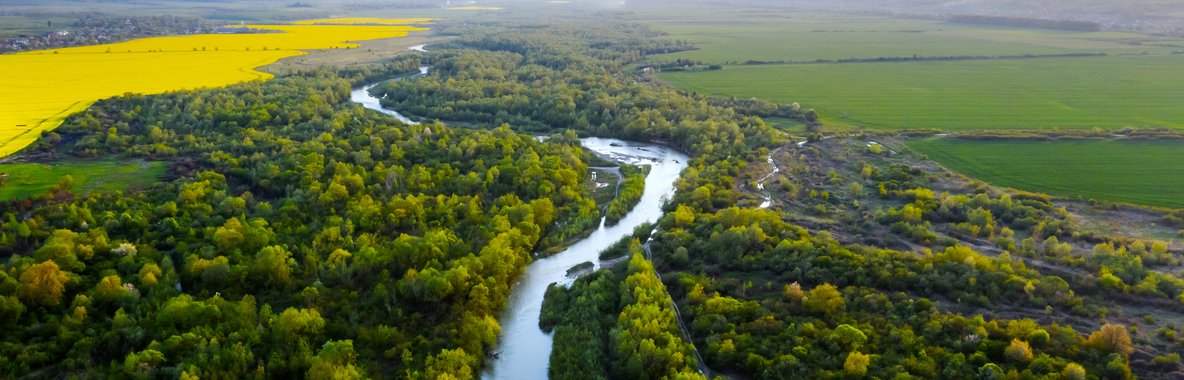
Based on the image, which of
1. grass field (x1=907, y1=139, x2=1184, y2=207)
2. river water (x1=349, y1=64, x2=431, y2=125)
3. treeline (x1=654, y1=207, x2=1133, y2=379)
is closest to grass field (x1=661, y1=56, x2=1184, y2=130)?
grass field (x1=907, y1=139, x2=1184, y2=207)

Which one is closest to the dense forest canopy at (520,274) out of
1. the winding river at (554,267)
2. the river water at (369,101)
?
the winding river at (554,267)

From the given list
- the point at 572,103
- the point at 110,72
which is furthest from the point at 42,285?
the point at 110,72

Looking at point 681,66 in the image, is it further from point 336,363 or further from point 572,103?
point 336,363

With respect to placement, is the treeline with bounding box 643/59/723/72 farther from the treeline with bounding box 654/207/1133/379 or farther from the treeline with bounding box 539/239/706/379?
the treeline with bounding box 539/239/706/379

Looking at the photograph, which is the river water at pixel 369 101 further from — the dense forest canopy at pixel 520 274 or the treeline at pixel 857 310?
the treeline at pixel 857 310

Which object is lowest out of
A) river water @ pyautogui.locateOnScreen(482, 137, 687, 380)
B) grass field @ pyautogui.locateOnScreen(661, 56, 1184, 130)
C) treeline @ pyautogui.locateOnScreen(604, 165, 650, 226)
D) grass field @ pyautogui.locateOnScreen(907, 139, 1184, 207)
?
river water @ pyautogui.locateOnScreen(482, 137, 687, 380)

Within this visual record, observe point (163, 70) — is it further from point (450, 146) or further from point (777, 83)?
point (777, 83)
